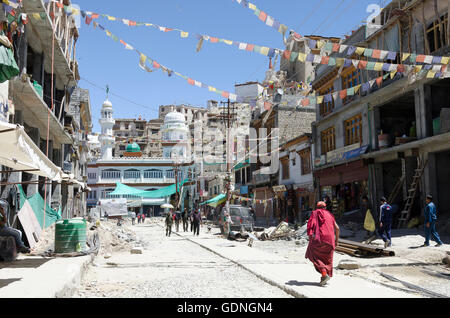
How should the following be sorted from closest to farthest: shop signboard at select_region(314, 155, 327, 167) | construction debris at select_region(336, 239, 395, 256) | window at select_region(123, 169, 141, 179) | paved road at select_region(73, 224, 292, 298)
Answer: paved road at select_region(73, 224, 292, 298) < construction debris at select_region(336, 239, 395, 256) < shop signboard at select_region(314, 155, 327, 167) < window at select_region(123, 169, 141, 179)

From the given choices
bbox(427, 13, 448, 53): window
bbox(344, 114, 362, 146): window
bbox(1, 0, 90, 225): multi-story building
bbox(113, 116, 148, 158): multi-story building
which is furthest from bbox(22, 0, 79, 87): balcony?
bbox(113, 116, 148, 158): multi-story building

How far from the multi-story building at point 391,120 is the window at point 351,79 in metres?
0.06

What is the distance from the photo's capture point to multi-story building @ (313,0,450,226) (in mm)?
17656

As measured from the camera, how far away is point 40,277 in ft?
25.4

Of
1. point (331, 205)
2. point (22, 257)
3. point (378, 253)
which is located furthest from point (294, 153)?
point (22, 257)

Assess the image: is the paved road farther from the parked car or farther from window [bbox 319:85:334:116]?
window [bbox 319:85:334:116]

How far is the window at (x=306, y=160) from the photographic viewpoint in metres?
31.3

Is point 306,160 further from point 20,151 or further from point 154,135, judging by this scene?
point 154,135

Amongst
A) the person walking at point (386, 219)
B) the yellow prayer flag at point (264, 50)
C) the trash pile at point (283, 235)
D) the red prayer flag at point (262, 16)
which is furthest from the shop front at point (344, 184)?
the red prayer flag at point (262, 16)

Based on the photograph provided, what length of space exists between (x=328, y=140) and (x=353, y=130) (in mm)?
3621

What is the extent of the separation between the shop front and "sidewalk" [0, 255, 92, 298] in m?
17.1

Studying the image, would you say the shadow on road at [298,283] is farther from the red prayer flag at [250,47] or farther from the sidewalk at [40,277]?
the red prayer flag at [250,47]
